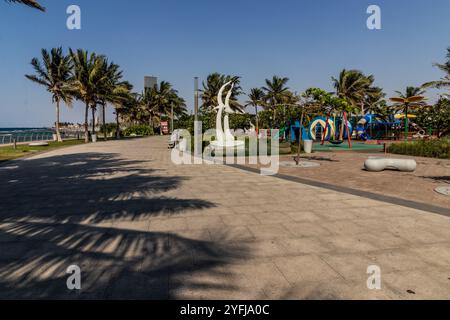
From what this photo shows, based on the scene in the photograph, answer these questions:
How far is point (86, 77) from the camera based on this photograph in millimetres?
34094

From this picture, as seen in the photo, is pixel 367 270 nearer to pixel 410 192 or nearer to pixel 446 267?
pixel 446 267

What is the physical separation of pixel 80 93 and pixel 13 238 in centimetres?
3452

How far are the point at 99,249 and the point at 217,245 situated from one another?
1819 mm

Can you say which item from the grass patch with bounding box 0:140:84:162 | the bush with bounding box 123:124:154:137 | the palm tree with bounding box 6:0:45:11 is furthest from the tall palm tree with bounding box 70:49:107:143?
the palm tree with bounding box 6:0:45:11

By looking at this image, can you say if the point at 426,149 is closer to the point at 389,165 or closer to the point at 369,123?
the point at 389,165

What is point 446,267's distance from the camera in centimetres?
361

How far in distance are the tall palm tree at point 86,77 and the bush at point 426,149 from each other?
33.3 meters

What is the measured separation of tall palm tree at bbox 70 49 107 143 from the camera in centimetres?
3369

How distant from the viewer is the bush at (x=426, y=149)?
1675 centimetres

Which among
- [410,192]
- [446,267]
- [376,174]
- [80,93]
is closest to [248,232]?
[446,267]

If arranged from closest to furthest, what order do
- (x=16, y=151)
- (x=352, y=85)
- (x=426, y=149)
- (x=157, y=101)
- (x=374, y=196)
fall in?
1. (x=374, y=196)
2. (x=426, y=149)
3. (x=16, y=151)
4. (x=352, y=85)
5. (x=157, y=101)

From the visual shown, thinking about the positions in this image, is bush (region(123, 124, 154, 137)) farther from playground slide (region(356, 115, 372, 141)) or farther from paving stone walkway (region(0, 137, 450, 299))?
paving stone walkway (region(0, 137, 450, 299))

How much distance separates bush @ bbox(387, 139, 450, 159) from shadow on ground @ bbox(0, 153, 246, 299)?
684 inches

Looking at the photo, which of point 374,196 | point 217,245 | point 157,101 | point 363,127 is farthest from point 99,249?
point 157,101
